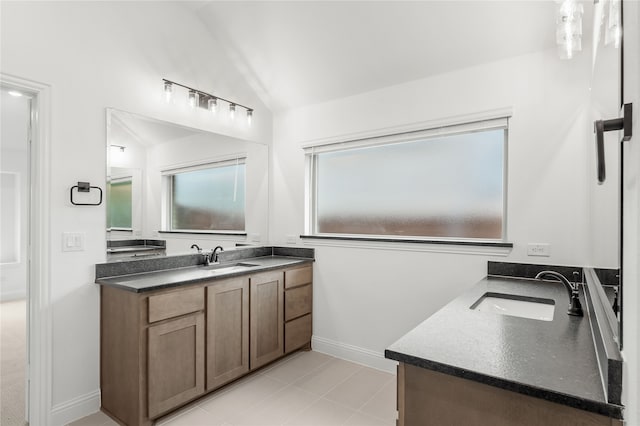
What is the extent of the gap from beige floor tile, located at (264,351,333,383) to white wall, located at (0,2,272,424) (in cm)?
133

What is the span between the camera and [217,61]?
10.6 ft

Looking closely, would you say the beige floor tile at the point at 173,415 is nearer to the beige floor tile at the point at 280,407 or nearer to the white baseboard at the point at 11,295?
the beige floor tile at the point at 280,407

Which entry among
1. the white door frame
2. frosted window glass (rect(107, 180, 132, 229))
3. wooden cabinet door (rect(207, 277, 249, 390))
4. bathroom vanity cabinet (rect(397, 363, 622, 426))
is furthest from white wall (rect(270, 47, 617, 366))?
the white door frame

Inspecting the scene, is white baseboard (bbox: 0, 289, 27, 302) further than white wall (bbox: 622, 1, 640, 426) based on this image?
Yes

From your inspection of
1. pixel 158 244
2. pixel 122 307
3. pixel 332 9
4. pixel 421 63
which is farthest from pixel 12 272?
pixel 421 63

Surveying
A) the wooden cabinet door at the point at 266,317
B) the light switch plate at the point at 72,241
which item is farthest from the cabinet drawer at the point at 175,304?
the light switch plate at the point at 72,241

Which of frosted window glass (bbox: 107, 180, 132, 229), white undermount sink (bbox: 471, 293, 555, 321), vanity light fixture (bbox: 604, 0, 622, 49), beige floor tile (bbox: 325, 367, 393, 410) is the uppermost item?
vanity light fixture (bbox: 604, 0, 622, 49)

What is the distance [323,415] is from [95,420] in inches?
59.3

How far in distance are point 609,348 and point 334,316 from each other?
2.66 metres

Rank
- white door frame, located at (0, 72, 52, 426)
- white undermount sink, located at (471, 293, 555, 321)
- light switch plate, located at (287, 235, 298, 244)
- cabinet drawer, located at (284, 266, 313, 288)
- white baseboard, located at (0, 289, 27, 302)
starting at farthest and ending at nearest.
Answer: white baseboard, located at (0, 289, 27, 302) → light switch plate, located at (287, 235, 298, 244) → cabinet drawer, located at (284, 266, 313, 288) → white door frame, located at (0, 72, 52, 426) → white undermount sink, located at (471, 293, 555, 321)

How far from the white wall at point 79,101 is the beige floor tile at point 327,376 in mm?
1505

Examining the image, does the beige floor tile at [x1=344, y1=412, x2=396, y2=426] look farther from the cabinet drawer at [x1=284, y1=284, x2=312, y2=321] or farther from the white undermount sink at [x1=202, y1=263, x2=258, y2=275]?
the white undermount sink at [x1=202, y1=263, x2=258, y2=275]

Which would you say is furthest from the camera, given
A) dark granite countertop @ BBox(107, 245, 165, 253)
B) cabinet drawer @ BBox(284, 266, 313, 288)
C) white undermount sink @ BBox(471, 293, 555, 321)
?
cabinet drawer @ BBox(284, 266, 313, 288)

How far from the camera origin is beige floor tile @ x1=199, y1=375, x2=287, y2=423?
2389 mm
